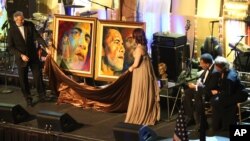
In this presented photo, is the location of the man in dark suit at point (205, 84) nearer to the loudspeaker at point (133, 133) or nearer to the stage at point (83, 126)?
the stage at point (83, 126)

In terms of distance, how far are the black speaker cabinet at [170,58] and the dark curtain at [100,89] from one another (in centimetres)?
90

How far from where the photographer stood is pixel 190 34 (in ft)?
36.3

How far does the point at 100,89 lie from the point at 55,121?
4.29ft

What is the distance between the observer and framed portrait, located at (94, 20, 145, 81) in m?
9.19

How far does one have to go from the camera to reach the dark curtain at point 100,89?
29.7 ft

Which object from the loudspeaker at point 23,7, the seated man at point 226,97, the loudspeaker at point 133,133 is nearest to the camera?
the loudspeaker at point 133,133

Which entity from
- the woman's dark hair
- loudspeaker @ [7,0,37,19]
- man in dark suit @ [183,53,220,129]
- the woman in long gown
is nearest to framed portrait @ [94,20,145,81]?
the woman's dark hair

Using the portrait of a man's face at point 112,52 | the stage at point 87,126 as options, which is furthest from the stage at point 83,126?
the portrait of a man's face at point 112,52

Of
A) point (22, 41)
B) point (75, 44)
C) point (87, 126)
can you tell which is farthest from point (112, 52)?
point (22, 41)

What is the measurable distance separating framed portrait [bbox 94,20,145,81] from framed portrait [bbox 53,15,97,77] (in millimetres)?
141

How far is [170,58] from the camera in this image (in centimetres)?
973

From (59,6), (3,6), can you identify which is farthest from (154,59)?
(3,6)

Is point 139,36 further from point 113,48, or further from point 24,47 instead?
point 24,47

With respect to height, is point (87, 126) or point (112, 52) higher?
point (112, 52)
